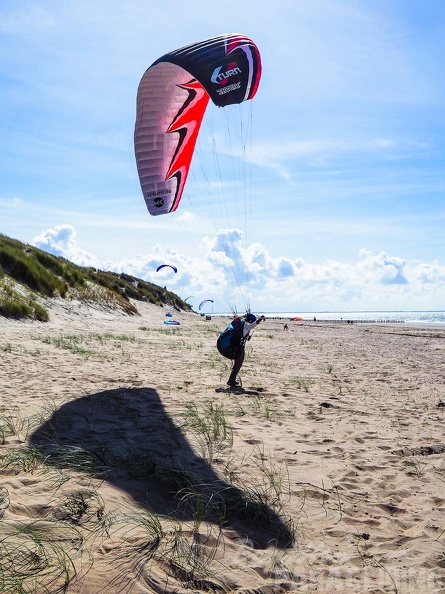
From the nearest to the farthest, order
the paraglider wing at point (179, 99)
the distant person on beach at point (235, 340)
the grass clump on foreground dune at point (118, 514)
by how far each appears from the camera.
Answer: the grass clump on foreground dune at point (118, 514) → the distant person on beach at point (235, 340) → the paraglider wing at point (179, 99)

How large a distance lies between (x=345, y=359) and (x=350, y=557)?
1156 cm

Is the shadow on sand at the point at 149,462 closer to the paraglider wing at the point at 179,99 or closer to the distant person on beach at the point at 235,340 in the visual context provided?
the distant person on beach at the point at 235,340

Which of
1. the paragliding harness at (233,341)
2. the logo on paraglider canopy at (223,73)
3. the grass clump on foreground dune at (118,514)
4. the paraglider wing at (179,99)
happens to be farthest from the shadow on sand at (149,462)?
the logo on paraglider canopy at (223,73)

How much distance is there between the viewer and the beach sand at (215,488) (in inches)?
102

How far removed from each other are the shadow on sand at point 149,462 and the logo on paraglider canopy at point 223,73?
20.4 ft

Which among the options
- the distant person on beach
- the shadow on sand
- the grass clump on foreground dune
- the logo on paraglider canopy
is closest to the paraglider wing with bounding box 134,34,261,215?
the logo on paraglider canopy

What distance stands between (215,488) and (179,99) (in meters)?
8.93

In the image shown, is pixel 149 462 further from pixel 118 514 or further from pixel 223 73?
pixel 223 73

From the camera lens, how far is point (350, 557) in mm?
2949

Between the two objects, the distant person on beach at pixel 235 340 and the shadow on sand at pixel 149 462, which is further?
the distant person on beach at pixel 235 340

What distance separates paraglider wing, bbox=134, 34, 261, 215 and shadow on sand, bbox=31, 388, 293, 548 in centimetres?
601

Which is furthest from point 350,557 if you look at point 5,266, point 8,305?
point 5,266

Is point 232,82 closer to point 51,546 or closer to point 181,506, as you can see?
point 181,506

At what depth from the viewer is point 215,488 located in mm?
3805
